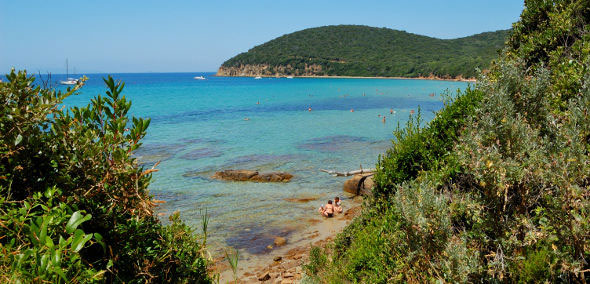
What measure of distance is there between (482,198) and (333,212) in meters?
10.6

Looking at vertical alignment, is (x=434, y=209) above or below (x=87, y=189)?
below

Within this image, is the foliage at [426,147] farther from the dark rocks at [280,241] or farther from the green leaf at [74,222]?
the green leaf at [74,222]

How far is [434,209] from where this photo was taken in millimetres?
5312

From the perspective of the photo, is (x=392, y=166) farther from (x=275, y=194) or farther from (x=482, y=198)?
(x=275, y=194)

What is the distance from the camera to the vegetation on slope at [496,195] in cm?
446

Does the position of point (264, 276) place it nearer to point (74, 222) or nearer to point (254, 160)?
point (74, 222)

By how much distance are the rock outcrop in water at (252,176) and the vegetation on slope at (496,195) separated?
41.4 ft

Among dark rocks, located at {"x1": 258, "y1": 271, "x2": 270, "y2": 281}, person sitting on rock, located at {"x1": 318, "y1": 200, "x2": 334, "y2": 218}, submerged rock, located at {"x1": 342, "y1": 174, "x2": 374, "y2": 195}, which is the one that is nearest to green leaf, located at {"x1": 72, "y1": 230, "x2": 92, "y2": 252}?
dark rocks, located at {"x1": 258, "y1": 271, "x2": 270, "y2": 281}

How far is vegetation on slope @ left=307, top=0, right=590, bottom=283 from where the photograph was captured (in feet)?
14.6

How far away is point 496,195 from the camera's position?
515cm

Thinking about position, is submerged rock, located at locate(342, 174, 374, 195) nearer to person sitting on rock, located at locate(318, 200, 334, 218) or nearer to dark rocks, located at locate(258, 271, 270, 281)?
person sitting on rock, located at locate(318, 200, 334, 218)

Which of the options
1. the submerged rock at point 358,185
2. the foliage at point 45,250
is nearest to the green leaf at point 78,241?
the foliage at point 45,250

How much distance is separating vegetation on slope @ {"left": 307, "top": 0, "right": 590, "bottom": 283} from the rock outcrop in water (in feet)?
41.4

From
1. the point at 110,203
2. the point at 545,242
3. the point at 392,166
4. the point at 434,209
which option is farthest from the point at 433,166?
the point at 110,203
